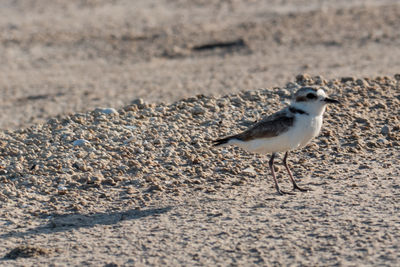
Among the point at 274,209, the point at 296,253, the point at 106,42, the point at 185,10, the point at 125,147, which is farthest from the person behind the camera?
the point at 185,10

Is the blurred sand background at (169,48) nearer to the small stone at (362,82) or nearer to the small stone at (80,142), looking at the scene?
the small stone at (362,82)

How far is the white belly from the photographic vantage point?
6.72m

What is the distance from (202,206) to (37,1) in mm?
18645

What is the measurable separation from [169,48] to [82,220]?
12010mm

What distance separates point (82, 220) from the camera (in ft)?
21.1

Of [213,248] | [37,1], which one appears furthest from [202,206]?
[37,1]

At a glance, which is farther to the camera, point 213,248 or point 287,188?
point 287,188

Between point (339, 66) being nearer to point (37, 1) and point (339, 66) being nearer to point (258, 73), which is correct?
point (258, 73)

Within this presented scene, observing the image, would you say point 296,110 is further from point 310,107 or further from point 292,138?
point 292,138

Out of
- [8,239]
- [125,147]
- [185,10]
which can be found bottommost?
[8,239]

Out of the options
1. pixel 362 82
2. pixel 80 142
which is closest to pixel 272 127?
pixel 80 142

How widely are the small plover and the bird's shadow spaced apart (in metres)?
1.09

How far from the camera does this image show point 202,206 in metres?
6.60

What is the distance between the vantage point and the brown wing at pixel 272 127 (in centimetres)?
675
